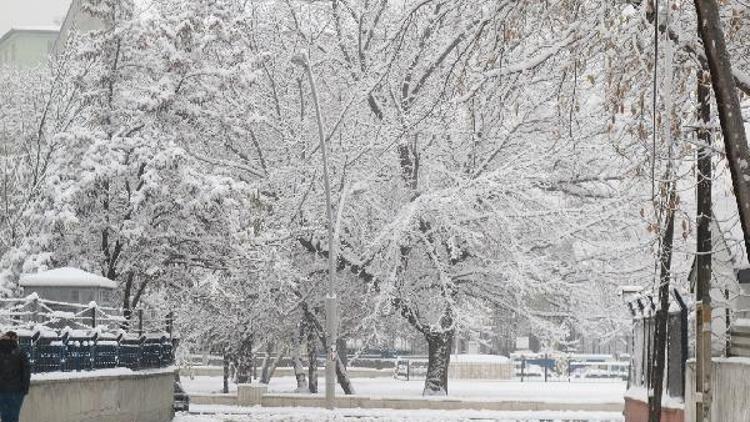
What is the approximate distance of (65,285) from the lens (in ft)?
90.6

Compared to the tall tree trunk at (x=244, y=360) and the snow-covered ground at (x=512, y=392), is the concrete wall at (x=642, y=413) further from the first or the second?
the tall tree trunk at (x=244, y=360)

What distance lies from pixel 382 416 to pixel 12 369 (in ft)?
55.4

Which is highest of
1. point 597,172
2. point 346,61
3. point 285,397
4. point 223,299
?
point 346,61

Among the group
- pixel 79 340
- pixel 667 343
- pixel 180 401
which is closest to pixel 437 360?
pixel 180 401

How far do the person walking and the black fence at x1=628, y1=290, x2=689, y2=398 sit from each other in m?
8.48

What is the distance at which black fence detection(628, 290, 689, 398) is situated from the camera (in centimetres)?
1898

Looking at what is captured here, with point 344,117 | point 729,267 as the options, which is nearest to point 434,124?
point 344,117

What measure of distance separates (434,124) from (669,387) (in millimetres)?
17878

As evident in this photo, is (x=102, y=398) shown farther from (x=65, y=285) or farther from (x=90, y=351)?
(x=65, y=285)

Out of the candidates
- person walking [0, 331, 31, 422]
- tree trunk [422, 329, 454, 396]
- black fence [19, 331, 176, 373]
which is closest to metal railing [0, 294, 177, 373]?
black fence [19, 331, 176, 373]

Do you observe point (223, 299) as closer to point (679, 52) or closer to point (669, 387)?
point (669, 387)

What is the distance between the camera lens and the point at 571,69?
41.4ft

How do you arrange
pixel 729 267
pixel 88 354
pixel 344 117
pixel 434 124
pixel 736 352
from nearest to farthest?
pixel 736 352 < pixel 729 267 < pixel 88 354 < pixel 434 124 < pixel 344 117

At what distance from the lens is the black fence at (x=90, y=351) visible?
22.3 meters
